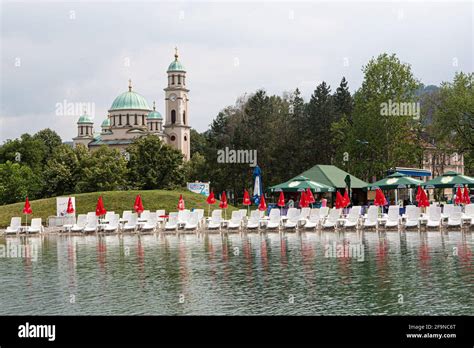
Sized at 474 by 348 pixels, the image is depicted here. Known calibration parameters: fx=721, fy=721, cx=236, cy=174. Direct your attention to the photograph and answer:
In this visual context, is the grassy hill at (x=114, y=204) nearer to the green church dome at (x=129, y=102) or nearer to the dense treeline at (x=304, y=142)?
the dense treeline at (x=304, y=142)

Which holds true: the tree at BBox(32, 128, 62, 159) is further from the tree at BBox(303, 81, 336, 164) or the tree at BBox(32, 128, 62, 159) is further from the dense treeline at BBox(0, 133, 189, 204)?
the tree at BBox(303, 81, 336, 164)

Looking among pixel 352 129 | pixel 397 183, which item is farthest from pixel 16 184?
pixel 397 183

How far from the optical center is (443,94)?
2516 inches

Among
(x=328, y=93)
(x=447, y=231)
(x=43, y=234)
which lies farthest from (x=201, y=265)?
(x=328, y=93)

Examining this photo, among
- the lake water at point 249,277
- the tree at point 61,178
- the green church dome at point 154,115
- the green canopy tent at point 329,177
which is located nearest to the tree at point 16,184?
the tree at point 61,178

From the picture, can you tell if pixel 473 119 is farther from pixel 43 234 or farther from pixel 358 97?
pixel 43 234

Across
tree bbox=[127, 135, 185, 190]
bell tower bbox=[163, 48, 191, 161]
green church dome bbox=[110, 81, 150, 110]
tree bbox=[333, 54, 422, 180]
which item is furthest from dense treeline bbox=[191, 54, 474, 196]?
green church dome bbox=[110, 81, 150, 110]

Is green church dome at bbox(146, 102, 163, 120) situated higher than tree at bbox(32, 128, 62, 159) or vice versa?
green church dome at bbox(146, 102, 163, 120)

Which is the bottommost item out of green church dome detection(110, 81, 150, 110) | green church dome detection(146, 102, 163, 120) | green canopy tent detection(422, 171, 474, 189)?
green canopy tent detection(422, 171, 474, 189)

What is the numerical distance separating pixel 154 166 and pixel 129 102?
44.2 m

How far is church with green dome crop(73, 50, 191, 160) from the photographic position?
105 meters

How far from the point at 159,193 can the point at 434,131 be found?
2793 centimetres

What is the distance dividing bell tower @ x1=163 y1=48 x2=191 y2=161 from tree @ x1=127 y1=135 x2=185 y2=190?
35638 mm

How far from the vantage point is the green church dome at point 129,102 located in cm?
10956
